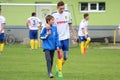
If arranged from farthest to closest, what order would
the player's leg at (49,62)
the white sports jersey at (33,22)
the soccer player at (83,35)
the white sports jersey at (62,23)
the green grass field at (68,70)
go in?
the white sports jersey at (33,22) → the soccer player at (83,35) → the white sports jersey at (62,23) → the green grass field at (68,70) → the player's leg at (49,62)

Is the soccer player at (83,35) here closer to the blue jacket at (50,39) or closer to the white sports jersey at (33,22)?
the white sports jersey at (33,22)

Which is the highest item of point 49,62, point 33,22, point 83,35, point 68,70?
point 33,22

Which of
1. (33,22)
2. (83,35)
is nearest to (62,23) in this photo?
(83,35)

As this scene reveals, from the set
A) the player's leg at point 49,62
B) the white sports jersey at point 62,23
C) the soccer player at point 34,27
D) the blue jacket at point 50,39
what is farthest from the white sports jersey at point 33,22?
the player's leg at point 49,62

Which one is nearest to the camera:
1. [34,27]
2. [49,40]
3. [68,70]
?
[49,40]

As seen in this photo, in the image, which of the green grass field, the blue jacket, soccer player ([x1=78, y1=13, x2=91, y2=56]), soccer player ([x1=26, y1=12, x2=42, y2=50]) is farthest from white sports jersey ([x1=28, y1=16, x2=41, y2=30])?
the blue jacket

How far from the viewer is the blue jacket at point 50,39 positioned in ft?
50.2

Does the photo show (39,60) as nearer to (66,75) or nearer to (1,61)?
(1,61)

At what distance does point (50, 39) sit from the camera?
1538cm

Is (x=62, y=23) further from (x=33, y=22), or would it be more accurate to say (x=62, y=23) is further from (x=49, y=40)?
(x=33, y=22)

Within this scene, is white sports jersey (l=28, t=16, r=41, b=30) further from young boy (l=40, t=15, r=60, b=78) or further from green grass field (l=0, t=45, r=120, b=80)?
young boy (l=40, t=15, r=60, b=78)

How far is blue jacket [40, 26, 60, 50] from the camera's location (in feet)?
50.2

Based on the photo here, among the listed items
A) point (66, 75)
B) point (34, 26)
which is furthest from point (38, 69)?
point (34, 26)

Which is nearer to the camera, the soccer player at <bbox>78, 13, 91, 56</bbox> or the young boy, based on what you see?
the young boy
